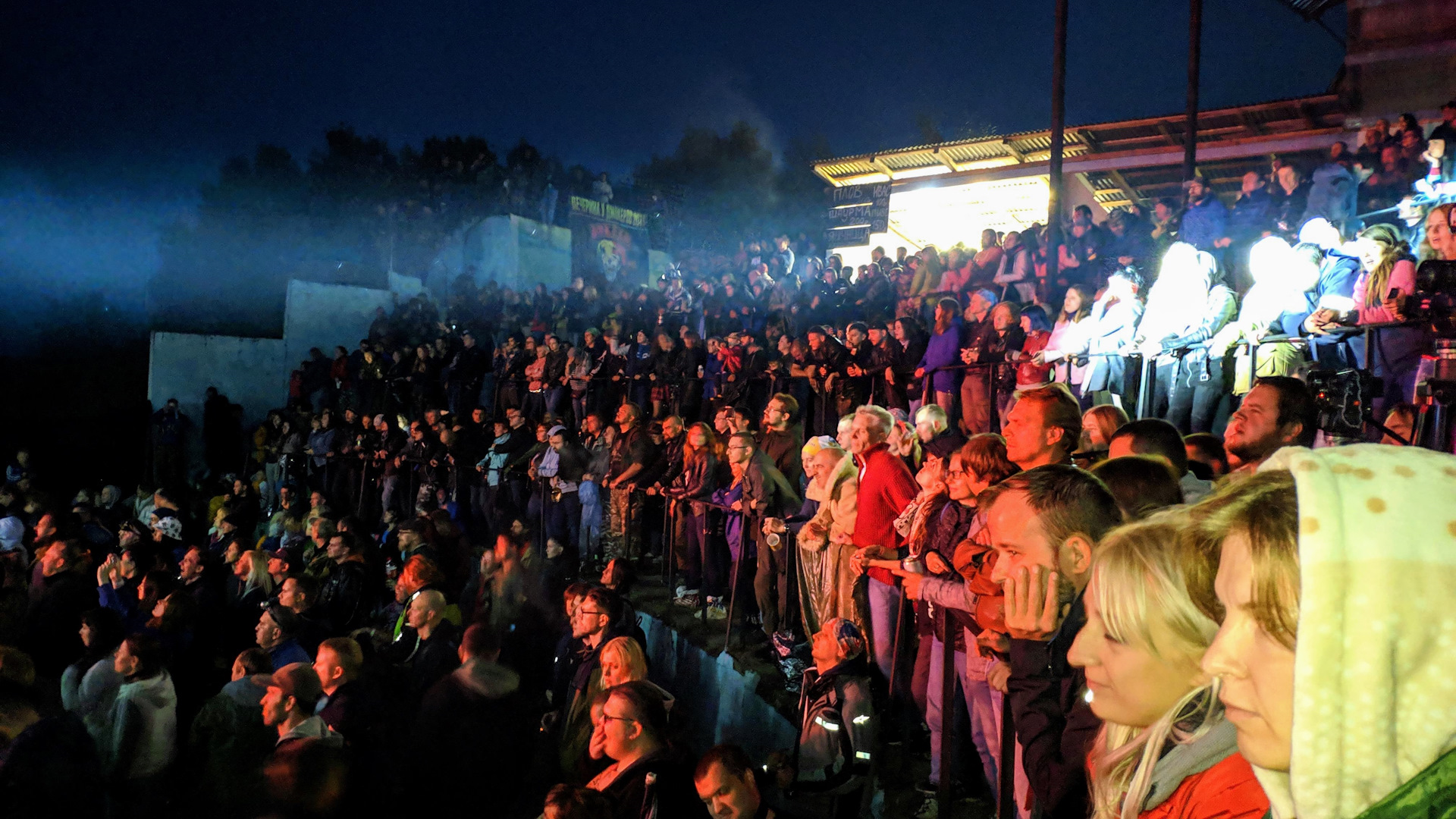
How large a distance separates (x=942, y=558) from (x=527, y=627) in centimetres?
437

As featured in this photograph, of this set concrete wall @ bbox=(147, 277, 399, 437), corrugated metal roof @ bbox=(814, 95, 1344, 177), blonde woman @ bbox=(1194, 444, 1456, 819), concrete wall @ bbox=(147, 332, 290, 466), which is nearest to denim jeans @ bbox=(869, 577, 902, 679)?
blonde woman @ bbox=(1194, 444, 1456, 819)

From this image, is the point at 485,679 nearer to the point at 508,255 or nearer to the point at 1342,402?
the point at 1342,402

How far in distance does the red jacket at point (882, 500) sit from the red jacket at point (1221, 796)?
3781 millimetres

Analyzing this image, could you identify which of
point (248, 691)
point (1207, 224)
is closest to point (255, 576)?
point (248, 691)

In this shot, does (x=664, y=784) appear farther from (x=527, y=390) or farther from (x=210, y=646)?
(x=527, y=390)

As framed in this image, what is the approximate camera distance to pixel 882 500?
17.8ft

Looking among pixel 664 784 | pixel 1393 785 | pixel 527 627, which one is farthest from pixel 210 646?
pixel 1393 785

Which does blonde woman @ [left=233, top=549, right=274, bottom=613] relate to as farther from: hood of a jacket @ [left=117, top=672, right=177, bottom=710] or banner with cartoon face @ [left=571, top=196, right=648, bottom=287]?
banner with cartoon face @ [left=571, top=196, right=648, bottom=287]

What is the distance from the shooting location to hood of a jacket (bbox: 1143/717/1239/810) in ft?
4.87

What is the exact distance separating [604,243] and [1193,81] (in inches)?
772

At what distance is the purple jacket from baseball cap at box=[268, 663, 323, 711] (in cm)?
568

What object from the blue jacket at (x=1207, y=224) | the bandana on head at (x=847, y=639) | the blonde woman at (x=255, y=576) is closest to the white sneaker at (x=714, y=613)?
the bandana on head at (x=847, y=639)

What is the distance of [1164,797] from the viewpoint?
154 centimetres

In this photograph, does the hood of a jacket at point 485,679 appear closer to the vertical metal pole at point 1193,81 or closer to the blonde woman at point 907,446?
the blonde woman at point 907,446
